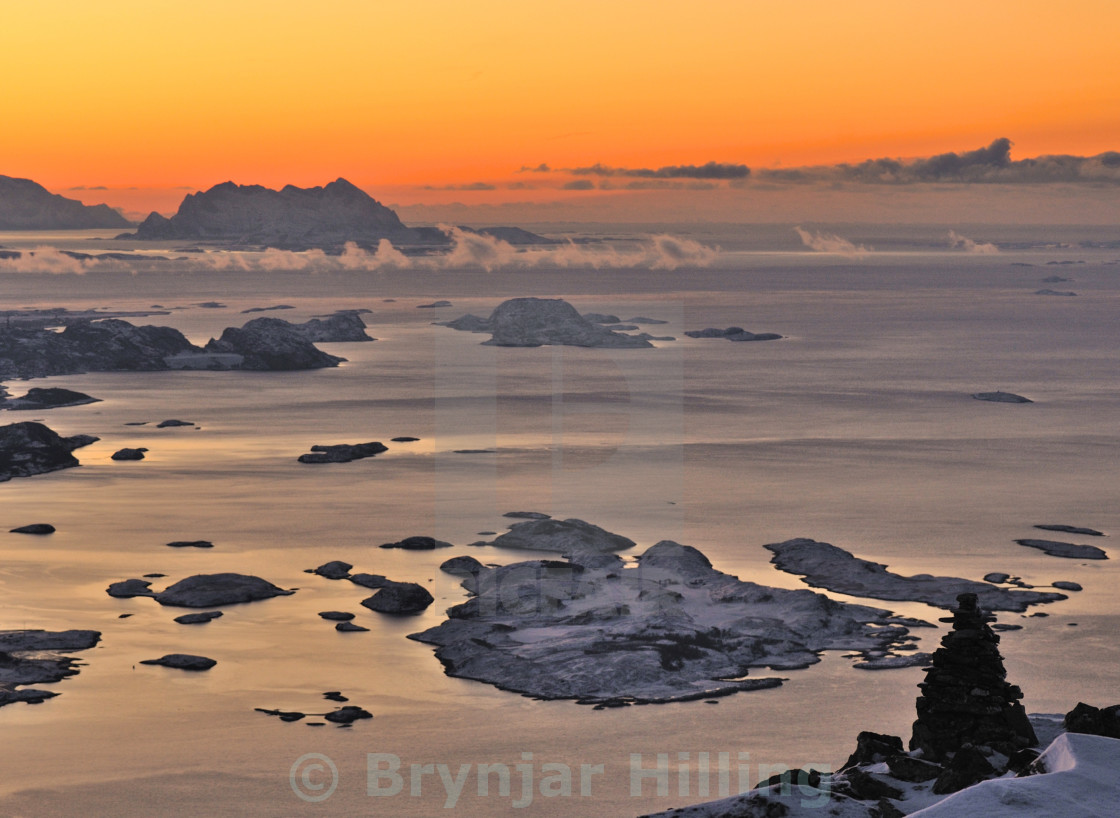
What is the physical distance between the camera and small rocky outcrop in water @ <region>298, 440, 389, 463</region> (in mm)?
165875

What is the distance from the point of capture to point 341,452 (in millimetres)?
167125

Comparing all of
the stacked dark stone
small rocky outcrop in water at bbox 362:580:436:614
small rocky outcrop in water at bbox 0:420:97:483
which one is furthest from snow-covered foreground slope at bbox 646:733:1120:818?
small rocky outcrop in water at bbox 0:420:97:483

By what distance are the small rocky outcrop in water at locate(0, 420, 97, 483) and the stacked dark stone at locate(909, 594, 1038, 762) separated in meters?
130

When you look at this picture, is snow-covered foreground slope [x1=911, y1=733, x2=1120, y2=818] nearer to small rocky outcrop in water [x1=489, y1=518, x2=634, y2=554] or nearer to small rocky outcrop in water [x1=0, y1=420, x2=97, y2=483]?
small rocky outcrop in water [x1=489, y1=518, x2=634, y2=554]

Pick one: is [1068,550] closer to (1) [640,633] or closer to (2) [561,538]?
(2) [561,538]

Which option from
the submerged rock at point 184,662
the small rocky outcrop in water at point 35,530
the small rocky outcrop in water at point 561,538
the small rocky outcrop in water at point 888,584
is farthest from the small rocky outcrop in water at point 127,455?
the small rocky outcrop in water at point 888,584

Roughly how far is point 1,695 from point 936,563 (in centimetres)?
7061

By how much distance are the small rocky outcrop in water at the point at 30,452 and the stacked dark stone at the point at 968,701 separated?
5130 inches

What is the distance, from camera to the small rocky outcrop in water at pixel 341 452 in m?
166

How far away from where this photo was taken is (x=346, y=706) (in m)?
71.4

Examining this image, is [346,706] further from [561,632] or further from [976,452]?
[976,452]

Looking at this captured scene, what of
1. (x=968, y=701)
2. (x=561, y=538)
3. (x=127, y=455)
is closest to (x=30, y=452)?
(x=127, y=455)

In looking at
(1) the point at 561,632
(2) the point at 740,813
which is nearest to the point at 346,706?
(1) the point at 561,632

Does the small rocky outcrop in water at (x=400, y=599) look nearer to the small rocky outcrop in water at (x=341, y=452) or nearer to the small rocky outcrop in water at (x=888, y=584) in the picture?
the small rocky outcrop in water at (x=888, y=584)
